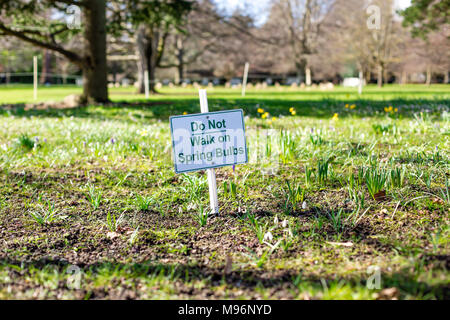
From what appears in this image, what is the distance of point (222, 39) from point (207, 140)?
26884mm

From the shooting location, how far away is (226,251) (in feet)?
7.56

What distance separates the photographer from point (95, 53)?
1070cm

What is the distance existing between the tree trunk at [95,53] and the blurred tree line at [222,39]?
26 millimetres

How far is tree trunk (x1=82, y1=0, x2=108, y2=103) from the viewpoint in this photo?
10.5 m

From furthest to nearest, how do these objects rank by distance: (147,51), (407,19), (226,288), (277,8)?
(277,8) → (147,51) → (407,19) → (226,288)

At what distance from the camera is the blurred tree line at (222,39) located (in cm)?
1093

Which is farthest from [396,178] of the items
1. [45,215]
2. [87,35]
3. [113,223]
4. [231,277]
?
[87,35]

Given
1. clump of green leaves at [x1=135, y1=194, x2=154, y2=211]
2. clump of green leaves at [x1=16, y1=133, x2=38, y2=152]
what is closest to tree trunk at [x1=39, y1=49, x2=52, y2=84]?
clump of green leaves at [x1=16, y1=133, x2=38, y2=152]

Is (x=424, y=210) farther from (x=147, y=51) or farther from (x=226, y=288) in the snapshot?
(x=147, y=51)

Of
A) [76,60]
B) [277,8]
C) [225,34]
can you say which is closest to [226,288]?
[76,60]

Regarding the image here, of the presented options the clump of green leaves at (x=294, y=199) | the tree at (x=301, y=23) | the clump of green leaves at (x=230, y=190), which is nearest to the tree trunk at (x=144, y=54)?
the tree at (x=301, y=23)

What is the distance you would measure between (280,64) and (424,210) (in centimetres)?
4355

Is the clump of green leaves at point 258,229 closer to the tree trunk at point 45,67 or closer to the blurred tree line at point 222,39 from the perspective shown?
the blurred tree line at point 222,39

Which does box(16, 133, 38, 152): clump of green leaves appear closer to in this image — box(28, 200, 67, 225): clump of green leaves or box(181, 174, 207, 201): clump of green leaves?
box(28, 200, 67, 225): clump of green leaves
